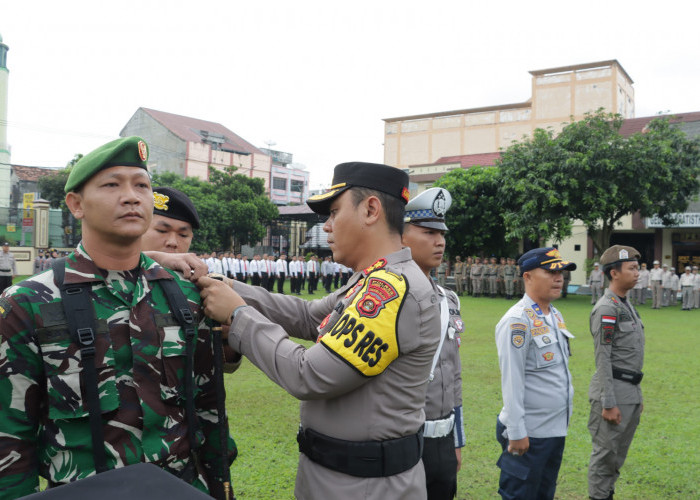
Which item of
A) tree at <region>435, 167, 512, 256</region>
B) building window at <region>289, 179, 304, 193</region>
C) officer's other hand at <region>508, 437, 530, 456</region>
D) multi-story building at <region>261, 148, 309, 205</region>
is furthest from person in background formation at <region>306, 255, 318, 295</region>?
building window at <region>289, 179, 304, 193</region>

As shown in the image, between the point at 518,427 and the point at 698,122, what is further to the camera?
the point at 698,122

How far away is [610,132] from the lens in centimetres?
2103

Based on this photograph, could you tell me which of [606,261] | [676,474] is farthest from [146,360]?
[676,474]

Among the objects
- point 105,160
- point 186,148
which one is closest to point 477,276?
point 105,160

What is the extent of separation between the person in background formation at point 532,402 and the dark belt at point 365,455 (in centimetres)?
163

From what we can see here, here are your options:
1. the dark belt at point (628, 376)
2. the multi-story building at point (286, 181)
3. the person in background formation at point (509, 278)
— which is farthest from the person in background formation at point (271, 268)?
the multi-story building at point (286, 181)

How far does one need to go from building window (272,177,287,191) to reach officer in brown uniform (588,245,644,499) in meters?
63.0

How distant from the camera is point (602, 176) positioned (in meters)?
20.7

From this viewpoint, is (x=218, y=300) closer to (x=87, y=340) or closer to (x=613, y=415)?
(x=87, y=340)

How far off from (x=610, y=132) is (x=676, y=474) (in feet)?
63.8

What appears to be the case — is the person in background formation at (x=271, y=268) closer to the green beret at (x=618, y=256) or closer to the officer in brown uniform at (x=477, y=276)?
the officer in brown uniform at (x=477, y=276)

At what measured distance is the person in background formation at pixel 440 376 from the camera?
2938 millimetres

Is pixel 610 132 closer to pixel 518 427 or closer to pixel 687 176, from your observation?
pixel 687 176

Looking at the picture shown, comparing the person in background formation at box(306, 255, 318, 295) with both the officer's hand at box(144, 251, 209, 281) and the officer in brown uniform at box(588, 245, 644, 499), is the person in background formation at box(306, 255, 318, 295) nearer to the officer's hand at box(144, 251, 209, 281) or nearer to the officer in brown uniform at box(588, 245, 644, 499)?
the officer in brown uniform at box(588, 245, 644, 499)
